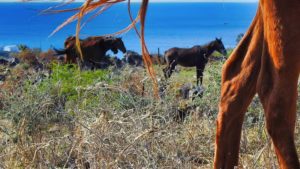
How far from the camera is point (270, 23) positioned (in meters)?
3.32

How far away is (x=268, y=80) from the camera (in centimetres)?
346

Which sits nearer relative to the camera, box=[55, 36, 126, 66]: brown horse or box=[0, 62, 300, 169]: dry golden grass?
box=[0, 62, 300, 169]: dry golden grass

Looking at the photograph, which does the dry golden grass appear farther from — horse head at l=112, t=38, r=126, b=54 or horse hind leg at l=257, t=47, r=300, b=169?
horse head at l=112, t=38, r=126, b=54

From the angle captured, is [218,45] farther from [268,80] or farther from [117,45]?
[268,80]

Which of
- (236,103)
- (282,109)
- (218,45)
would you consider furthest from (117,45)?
(282,109)

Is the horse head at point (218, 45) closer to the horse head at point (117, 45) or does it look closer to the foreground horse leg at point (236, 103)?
the horse head at point (117, 45)

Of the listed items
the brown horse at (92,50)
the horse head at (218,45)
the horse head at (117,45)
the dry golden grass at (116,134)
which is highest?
the horse head at (218,45)

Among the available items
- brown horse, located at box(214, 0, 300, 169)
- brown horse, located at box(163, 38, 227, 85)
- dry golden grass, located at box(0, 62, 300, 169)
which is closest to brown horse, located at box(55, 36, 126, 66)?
brown horse, located at box(163, 38, 227, 85)

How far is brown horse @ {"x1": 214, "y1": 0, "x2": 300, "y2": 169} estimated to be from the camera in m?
3.23

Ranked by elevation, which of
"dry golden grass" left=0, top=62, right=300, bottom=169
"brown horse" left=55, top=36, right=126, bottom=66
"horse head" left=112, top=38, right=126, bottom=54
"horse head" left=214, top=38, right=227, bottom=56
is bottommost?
"dry golden grass" left=0, top=62, right=300, bottom=169

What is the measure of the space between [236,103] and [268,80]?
300 mm

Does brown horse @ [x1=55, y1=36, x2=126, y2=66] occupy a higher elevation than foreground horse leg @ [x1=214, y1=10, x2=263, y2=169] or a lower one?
higher

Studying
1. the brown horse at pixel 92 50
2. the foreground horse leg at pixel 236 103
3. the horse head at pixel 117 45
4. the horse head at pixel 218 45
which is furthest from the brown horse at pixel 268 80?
the horse head at pixel 218 45

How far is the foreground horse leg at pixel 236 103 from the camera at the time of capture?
3.71 m
